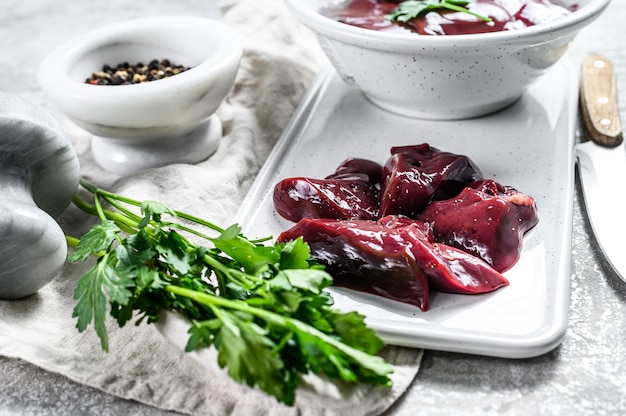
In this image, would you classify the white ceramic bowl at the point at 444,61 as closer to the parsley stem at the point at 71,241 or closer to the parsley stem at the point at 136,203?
the parsley stem at the point at 136,203

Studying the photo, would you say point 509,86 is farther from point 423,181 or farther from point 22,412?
point 22,412

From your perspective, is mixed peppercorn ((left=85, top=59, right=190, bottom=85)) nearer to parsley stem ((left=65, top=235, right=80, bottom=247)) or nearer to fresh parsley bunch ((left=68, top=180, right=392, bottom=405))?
parsley stem ((left=65, top=235, right=80, bottom=247))

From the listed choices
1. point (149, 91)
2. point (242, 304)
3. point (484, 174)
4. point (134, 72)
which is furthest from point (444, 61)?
point (242, 304)

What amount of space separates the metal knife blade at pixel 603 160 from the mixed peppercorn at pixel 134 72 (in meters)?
1.18

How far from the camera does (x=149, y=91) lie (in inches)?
80.0

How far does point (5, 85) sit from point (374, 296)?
1.78 meters

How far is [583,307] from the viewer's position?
1.65 metres

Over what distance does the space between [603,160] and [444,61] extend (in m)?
0.50

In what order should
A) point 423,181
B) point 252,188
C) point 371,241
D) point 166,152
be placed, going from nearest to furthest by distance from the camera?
point 371,241, point 423,181, point 252,188, point 166,152

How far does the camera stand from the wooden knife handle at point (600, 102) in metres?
2.20

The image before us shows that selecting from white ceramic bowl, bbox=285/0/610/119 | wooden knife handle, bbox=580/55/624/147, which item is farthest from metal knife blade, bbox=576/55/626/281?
white ceramic bowl, bbox=285/0/610/119

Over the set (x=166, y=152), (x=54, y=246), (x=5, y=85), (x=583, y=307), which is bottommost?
(x=5, y=85)

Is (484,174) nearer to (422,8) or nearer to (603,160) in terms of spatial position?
(603,160)

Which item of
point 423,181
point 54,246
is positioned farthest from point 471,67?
point 54,246
